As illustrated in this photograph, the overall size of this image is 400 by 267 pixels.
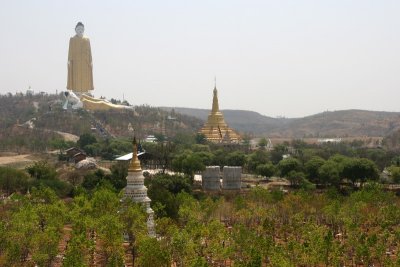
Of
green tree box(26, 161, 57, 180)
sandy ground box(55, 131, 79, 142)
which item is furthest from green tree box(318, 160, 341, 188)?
sandy ground box(55, 131, 79, 142)

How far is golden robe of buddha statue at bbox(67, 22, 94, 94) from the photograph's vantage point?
12694 centimetres

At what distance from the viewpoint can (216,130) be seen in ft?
388

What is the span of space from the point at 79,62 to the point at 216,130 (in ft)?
105

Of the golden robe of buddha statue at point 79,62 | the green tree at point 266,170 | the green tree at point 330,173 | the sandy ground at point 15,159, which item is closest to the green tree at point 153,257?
the green tree at point 330,173

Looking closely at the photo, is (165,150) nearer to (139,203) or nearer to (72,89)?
(139,203)

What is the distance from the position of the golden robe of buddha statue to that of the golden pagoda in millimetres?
26937

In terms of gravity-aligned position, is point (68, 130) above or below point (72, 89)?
below

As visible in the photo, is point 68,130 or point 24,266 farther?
point 68,130

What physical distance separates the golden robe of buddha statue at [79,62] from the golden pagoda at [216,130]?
26937 mm

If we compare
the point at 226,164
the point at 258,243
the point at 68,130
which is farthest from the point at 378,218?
the point at 68,130

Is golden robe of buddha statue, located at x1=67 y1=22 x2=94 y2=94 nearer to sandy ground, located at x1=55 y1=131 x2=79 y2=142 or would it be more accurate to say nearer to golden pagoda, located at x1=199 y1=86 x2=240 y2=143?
sandy ground, located at x1=55 y1=131 x2=79 y2=142

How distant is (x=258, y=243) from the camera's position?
36719 mm

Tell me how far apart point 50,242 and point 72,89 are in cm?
10021

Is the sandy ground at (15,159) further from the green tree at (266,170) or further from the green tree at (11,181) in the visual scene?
the green tree at (266,170)
